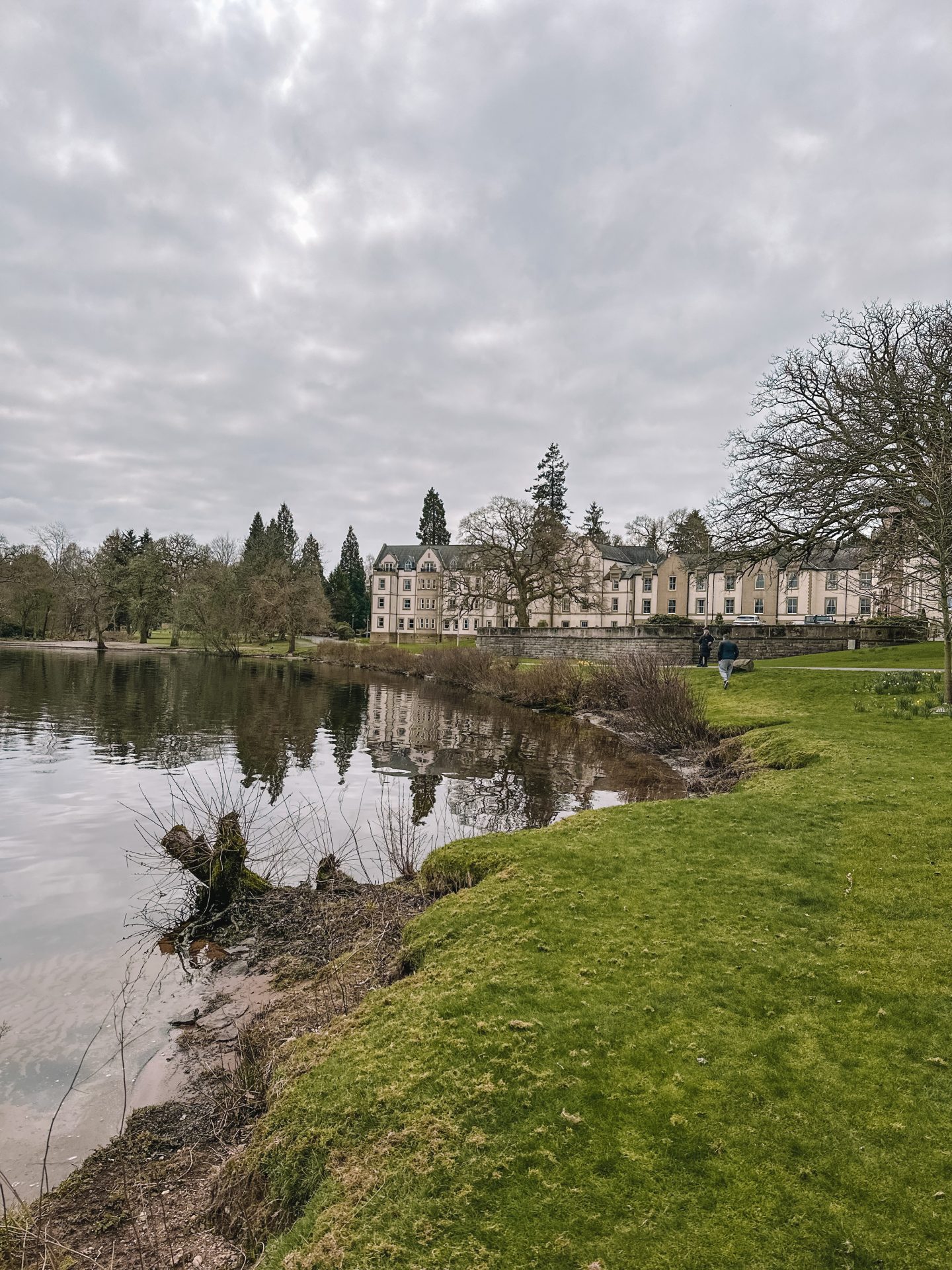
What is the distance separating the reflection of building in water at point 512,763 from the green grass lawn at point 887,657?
1162 cm

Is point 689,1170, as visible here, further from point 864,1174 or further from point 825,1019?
point 825,1019

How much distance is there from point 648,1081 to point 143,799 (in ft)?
39.3

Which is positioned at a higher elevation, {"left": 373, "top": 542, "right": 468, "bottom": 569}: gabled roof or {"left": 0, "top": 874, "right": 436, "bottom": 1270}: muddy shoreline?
{"left": 373, "top": 542, "right": 468, "bottom": 569}: gabled roof

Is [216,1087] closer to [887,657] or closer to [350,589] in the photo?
[887,657]

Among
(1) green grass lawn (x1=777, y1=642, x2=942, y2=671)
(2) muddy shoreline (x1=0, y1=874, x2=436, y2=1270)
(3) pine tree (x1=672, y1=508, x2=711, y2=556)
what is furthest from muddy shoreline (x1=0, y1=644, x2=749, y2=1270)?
(3) pine tree (x1=672, y1=508, x2=711, y2=556)

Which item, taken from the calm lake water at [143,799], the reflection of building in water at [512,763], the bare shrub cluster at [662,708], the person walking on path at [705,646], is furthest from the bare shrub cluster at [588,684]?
the person walking on path at [705,646]

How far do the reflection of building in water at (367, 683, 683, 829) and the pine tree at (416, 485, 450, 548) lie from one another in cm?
7901

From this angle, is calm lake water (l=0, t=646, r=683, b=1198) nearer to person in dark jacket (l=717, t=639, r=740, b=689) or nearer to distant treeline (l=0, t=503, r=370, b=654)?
person in dark jacket (l=717, t=639, r=740, b=689)

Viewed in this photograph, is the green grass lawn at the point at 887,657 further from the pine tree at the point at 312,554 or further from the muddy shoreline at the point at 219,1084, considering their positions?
the pine tree at the point at 312,554

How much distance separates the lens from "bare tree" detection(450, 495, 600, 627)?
5472cm

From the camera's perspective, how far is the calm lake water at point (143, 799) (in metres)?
5.46

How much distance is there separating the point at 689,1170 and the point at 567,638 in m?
44.6

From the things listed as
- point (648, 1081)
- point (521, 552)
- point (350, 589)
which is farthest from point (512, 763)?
point (350, 589)

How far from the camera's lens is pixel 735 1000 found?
13.9ft
